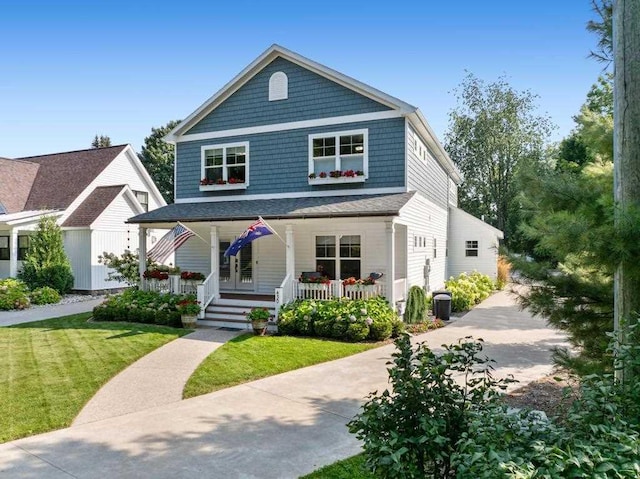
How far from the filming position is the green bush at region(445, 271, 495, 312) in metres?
16.8

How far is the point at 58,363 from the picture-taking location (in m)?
9.08

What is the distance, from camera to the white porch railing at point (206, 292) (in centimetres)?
1368

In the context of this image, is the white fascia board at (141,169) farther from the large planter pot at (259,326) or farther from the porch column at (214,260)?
the large planter pot at (259,326)

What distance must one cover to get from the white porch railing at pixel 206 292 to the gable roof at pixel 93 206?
1023 centimetres

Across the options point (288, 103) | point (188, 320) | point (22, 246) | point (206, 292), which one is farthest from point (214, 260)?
point (22, 246)

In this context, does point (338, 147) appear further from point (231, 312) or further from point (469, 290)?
point (469, 290)

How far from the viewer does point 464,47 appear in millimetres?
11711

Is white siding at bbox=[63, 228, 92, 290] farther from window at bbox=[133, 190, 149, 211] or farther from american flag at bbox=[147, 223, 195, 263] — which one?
american flag at bbox=[147, 223, 195, 263]

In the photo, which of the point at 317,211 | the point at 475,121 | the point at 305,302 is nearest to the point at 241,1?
the point at 317,211

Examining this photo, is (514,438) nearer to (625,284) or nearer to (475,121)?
(625,284)

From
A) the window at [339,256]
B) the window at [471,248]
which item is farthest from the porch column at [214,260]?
the window at [471,248]

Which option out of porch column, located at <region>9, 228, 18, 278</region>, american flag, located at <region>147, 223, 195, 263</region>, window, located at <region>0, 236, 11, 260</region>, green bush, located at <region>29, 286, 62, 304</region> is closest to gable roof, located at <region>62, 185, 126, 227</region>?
porch column, located at <region>9, 228, 18, 278</region>

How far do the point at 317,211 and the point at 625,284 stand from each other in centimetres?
943

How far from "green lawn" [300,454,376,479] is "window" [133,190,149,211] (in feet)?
79.7
